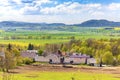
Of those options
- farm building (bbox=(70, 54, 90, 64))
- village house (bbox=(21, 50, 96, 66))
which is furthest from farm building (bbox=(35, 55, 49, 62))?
farm building (bbox=(70, 54, 90, 64))

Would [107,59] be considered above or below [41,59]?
above

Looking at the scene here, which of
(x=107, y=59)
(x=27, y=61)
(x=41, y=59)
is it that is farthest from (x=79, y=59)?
(x=27, y=61)

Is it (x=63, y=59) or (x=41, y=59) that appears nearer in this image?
(x=63, y=59)

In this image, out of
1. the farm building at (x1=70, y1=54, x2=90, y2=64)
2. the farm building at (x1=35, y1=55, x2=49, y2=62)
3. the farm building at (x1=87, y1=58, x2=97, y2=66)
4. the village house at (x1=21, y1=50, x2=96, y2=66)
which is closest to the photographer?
the farm building at (x1=87, y1=58, x2=97, y2=66)

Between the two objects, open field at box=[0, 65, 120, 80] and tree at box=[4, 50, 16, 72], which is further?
tree at box=[4, 50, 16, 72]

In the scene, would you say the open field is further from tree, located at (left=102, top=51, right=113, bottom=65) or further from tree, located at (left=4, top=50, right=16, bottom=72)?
tree, located at (left=102, top=51, right=113, bottom=65)

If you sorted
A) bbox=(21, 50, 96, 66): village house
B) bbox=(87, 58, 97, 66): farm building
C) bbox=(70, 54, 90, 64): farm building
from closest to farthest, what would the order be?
1. bbox=(87, 58, 97, 66): farm building
2. bbox=(70, 54, 90, 64): farm building
3. bbox=(21, 50, 96, 66): village house

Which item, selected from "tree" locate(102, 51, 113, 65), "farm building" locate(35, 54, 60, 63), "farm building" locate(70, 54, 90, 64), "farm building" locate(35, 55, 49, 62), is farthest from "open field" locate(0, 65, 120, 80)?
"farm building" locate(35, 55, 49, 62)

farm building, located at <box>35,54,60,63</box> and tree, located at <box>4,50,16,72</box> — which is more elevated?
tree, located at <box>4,50,16,72</box>

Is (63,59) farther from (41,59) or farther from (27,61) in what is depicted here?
(27,61)

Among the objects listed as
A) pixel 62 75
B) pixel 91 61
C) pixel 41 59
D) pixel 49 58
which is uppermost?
pixel 49 58

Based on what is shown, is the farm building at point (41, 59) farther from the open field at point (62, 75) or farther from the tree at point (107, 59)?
the open field at point (62, 75)

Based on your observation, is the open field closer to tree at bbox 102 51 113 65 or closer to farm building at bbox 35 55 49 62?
tree at bbox 102 51 113 65

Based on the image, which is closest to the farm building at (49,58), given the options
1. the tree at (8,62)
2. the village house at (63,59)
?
the village house at (63,59)
